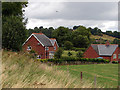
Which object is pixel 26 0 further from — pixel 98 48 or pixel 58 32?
pixel 58 32

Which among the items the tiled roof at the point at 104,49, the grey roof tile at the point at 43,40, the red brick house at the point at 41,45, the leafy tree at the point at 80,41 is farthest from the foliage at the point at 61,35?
the grey roof tile at the point at 43,40

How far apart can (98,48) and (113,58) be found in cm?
511

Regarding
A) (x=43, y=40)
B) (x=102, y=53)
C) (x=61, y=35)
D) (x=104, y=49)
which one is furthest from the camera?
(x=61, y=35)

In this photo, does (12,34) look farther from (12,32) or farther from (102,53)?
(102,53)

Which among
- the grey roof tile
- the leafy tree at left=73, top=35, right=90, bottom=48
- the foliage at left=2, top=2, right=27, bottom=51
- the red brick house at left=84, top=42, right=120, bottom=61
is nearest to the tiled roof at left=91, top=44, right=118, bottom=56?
the red brick house at left=84, top=42, right=120, bottom=61

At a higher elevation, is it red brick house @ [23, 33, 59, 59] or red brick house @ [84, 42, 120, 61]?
red brick house @ [23, 33, 59, 59]

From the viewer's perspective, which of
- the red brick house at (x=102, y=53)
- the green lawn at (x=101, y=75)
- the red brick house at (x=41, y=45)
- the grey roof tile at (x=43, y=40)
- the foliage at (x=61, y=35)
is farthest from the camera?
the foliage at (x=61, y=35)

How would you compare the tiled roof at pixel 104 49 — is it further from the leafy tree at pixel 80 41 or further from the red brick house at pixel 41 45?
the leafy tree at pixel 80 41

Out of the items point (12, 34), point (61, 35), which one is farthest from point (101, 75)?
point (61, 35)

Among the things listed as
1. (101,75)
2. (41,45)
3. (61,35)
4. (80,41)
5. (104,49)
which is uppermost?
(61,35)

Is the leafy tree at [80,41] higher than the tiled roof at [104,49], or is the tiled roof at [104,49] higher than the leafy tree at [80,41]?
the leafy tree at [80,41]

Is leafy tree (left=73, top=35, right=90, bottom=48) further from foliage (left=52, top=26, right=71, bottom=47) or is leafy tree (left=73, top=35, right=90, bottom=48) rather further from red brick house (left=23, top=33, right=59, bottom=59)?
red brick house (left=23, top=33, right=59, bottom=59)

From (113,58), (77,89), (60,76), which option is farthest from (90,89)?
(113,58)

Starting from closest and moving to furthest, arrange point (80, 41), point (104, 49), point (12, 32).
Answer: point (12, 32)
point (104, 49)
point (80, 41)
